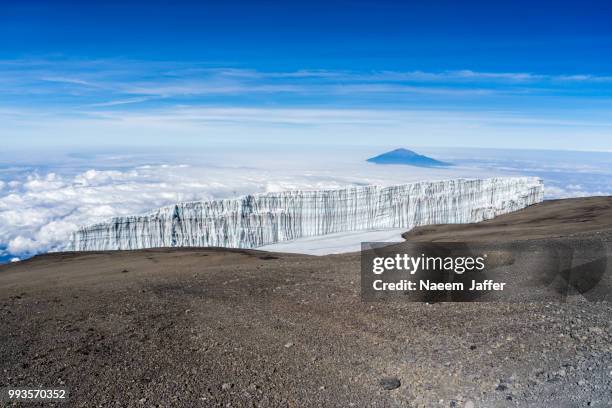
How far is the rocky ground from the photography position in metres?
5.91

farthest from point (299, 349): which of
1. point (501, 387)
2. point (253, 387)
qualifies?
point (501, 387)

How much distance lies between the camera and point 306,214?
40.3m

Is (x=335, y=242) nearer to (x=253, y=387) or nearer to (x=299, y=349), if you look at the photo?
(x=299, y=349)

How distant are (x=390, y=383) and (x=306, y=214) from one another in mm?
34157

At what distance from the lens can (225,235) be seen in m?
37.7

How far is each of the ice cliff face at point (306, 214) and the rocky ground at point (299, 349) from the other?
24027 mm

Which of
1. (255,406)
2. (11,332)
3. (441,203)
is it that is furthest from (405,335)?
(441,203)

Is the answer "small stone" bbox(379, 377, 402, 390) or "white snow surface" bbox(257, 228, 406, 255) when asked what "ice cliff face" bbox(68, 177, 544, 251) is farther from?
"small stone" bbox(379, 377, 402, 390)

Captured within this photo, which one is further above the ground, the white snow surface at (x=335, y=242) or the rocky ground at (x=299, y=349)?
the rocky ground at (x=299, y=349)

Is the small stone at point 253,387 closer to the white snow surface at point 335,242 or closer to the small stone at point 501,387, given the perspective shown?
the small stone at point 501,387

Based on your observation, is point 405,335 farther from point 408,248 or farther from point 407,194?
point 407,194

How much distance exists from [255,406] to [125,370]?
6.93 feet

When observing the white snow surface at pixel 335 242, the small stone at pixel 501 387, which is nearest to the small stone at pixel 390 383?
the small stone at pixel 501 387

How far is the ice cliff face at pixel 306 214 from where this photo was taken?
34.4 meters
